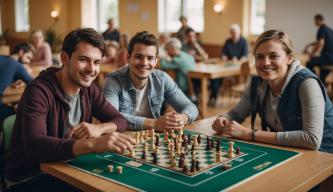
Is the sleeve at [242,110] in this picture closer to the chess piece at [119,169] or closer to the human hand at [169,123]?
the human hand at [169,123]

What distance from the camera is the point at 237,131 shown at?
227 centimetres

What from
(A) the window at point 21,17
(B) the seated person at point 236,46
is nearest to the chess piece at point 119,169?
(B) the seated person at point 236,46

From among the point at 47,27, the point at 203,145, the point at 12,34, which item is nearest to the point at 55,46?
the point at 47,27

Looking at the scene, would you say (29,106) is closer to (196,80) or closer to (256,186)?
(256,186)

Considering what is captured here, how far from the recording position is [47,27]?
48.3ft

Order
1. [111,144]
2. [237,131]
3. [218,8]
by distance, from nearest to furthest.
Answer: [111,144] → [237,131] → [218,8]

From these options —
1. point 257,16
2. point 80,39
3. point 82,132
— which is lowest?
point 82,132

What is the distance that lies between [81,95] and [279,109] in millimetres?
1132

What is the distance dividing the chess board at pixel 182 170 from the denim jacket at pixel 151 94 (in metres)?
0.74

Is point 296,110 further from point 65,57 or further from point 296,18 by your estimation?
point 296,18

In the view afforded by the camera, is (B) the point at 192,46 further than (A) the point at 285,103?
Yes

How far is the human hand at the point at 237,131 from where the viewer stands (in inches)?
88.4

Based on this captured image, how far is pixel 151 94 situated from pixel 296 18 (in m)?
6.78

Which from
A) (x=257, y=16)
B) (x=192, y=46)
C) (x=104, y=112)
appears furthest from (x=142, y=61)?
(x=257, y=16)
